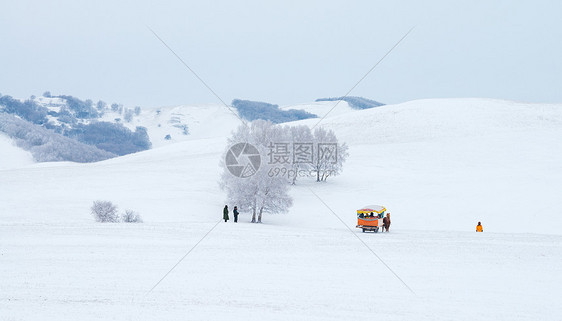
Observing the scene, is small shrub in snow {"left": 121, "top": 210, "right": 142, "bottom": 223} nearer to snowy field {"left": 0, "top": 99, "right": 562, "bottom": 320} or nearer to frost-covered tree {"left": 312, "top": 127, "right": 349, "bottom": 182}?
snowy field {"left": 0, "top": 99, "right": 562, "bottom": 320}

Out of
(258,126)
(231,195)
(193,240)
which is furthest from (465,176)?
(193,240)

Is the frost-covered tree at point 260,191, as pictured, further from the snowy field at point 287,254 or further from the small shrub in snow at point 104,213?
the small shrub in snow at point 104,213

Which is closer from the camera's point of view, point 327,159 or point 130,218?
point 130,218

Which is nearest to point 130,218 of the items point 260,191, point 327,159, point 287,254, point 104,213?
point 104,213

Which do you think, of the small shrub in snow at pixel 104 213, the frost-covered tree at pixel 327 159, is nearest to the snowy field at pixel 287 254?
the small shrub in snow at pixel 104 213

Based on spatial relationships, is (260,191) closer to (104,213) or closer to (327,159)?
(104,213)

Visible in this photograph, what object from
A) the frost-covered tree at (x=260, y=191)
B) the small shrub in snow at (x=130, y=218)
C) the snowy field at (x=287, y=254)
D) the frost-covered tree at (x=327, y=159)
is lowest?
the small shrub in snow at (x=130, y=218)

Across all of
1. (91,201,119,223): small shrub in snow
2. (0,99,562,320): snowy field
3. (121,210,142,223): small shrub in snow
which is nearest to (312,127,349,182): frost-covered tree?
(0,99,562,320): snowy field

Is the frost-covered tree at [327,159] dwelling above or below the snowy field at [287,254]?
above

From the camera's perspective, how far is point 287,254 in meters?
19.0

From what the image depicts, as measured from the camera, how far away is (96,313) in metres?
12.1

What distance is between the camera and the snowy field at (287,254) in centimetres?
1296

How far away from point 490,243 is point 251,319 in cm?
1488

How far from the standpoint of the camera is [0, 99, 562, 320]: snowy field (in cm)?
1296
